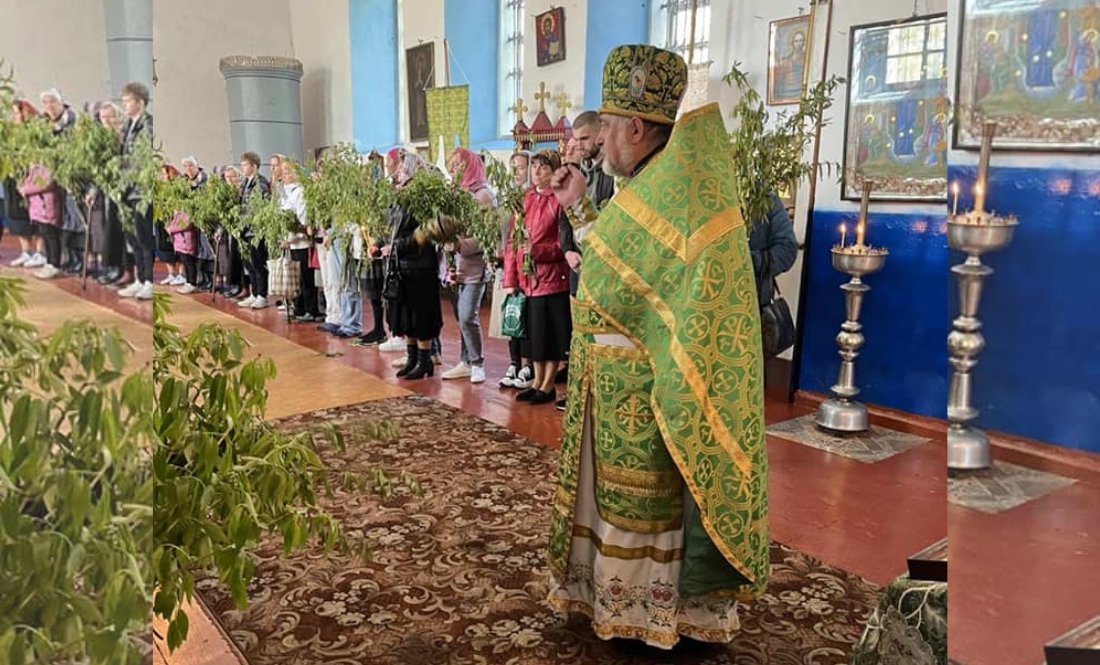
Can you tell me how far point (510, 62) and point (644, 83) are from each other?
192 cm

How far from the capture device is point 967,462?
655mm

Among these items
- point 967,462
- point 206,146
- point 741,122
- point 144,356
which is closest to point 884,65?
point 741,122

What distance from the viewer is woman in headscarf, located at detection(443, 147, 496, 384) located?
339cm

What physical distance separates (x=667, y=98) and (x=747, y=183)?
115 centimetres

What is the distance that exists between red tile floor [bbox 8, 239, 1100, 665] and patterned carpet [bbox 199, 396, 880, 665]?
31 cm

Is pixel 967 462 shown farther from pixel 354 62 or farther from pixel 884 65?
pixel 354 62

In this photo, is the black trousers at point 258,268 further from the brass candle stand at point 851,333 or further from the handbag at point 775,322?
the brass candle stand at point 851,333

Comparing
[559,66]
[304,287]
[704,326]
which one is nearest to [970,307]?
[704,326]

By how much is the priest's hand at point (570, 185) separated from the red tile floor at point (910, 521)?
103cm

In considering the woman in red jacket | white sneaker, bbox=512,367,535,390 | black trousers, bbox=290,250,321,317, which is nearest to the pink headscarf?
the woman in red jacket

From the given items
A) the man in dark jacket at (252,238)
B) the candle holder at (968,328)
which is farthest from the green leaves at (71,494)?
the man in dark jacket at (252,238)

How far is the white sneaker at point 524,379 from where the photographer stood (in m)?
4.29

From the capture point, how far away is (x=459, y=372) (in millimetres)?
4133

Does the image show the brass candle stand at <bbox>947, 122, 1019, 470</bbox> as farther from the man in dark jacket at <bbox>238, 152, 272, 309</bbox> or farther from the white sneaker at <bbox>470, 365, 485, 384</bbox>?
the white sneaker at <bbox>470, 365, 485, 384</bbox>
